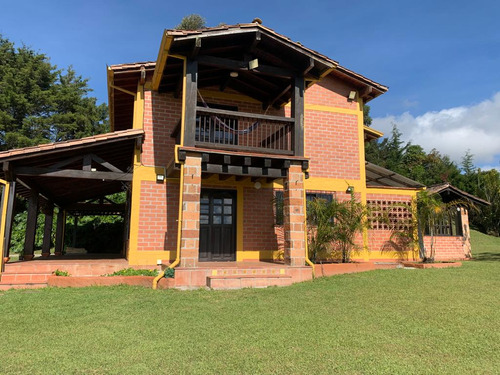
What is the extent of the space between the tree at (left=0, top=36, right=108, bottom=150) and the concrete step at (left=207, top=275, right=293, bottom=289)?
2301 centimetres

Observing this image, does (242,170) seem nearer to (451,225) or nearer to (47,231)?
(451,225)

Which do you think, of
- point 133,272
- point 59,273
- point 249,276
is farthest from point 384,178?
point 59,273

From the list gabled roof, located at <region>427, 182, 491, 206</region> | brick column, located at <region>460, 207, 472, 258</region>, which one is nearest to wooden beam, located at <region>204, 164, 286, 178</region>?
gabled roof, located at <region>427, 182, 491, 206</region>

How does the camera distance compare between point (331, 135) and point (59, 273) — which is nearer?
point (59, 273)

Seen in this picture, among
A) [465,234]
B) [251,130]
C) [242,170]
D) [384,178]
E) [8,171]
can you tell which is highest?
[251,130]

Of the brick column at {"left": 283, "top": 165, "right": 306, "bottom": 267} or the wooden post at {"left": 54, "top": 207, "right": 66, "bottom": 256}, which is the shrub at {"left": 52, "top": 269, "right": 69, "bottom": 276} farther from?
the wooden post at {"left": 54, "top": 207, "right": 66, "bottom": 256}

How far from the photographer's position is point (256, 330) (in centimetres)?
464

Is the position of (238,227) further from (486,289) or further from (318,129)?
(486,289)

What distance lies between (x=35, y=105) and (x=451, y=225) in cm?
2906

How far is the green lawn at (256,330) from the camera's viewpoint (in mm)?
3545

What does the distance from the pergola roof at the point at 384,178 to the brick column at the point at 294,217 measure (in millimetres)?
→ 4999

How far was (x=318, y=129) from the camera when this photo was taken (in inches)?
456

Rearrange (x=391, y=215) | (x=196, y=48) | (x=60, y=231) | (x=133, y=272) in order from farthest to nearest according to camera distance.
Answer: (x=60, y=231)
(x=391, y=215)
(x=133, y=272)
(x=196, y=48)

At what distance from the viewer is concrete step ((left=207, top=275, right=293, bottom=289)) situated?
293 inches
